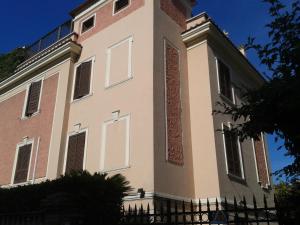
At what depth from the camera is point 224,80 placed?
13.7 m

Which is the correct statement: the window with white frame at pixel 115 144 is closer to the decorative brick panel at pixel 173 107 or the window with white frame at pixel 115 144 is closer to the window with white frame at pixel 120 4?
the decorative brick panel at pixel 173 107

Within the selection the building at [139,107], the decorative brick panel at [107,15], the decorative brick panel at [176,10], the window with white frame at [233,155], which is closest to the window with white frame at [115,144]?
the building at [139,107]

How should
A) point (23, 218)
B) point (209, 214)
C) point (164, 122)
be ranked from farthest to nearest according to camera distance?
point (164, 122), point (23, 218), point (209, 214)

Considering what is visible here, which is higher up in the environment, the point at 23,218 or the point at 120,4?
the point at 120,4

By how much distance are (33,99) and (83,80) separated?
3392 millimetres

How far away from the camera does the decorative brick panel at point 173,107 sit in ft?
35.7

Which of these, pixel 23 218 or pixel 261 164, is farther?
pixel 261 164

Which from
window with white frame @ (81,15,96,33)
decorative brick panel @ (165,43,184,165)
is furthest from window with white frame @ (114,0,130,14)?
decorative brick panel @ (165,43,184,165)

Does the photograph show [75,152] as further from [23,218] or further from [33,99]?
[23,218]

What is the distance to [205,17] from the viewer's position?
1359 cm

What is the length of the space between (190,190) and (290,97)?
7.15 m

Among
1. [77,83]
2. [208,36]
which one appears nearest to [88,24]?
[77,83]

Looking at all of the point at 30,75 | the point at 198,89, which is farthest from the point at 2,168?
the point at 198,89

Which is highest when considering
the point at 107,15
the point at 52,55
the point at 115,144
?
the point at 107,15
